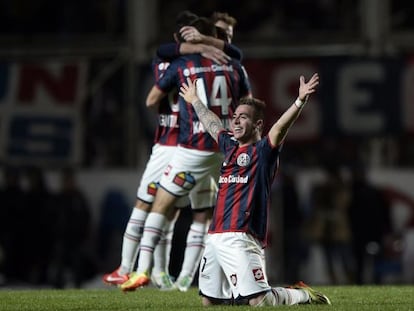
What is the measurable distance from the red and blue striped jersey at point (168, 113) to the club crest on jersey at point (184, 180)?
418mm

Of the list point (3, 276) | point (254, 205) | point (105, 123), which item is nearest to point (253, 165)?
point (254, 205)

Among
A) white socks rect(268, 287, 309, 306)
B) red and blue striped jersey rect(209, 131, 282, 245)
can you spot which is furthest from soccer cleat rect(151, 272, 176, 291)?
white socks rect(268, 287, 309, 306)

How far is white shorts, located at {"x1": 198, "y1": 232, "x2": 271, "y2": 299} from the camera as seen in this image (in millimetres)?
8523

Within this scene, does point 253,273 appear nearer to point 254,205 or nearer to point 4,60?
point 254,205

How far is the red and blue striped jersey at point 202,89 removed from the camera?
10.6 meters

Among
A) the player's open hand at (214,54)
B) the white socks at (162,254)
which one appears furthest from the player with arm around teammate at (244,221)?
the white socks at (162,254)

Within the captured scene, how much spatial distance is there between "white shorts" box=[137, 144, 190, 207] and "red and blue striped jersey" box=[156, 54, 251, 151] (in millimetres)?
293

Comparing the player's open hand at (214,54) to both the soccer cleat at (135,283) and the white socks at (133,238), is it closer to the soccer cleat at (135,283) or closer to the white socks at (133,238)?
the white socks at (133,238)

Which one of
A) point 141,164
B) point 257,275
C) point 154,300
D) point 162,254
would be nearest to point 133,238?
point 162,254

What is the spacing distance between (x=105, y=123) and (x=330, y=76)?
12.5ft

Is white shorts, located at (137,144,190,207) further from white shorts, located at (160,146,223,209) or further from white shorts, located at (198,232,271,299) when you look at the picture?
white shorts, located at (198,232,271,299)

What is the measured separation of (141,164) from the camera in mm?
20359

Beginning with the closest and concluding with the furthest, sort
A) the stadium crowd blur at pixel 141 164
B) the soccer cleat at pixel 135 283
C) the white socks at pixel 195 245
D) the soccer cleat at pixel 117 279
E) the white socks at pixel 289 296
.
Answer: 1. the white socks at pixel 289 296
2. the soccer cleat at pixel 135 283
3. the soccer cleat at pixel 117 279
4. the white socks at pixel 195 245
5. the stadium crowd blur at pixel 141 164

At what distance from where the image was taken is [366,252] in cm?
1838
